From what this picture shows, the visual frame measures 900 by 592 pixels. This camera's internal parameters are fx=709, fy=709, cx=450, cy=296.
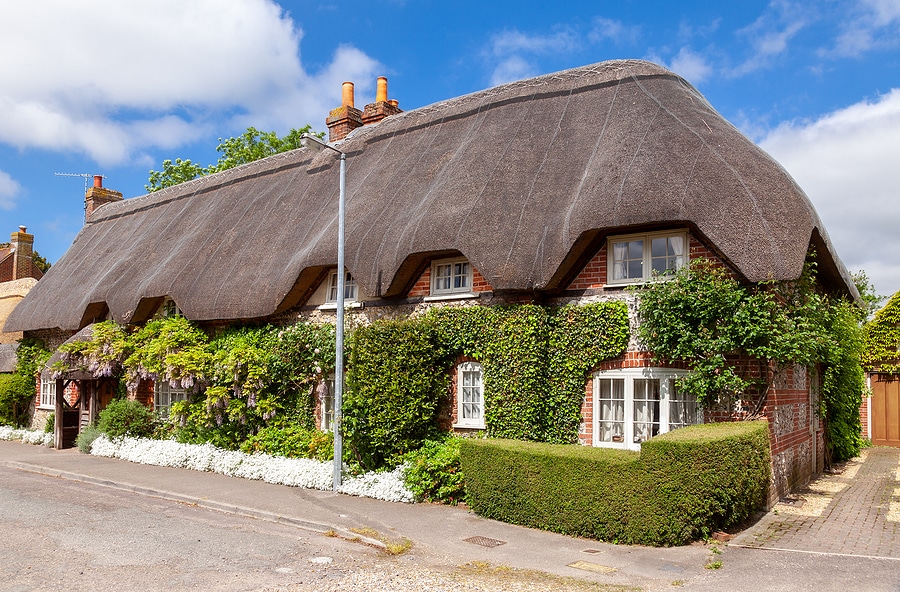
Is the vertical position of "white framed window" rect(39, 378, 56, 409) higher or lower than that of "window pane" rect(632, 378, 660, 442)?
lower

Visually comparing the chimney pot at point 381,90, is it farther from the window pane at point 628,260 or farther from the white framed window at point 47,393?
the white framed window at point 47,393

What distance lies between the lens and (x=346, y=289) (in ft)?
48.2

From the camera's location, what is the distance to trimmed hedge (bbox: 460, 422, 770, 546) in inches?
331

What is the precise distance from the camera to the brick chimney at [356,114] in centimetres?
1938

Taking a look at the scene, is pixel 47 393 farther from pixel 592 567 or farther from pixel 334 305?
pixel 592 567

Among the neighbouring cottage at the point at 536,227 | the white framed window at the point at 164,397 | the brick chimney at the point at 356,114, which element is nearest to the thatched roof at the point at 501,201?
the neighbouring cottage at the point at 536,227

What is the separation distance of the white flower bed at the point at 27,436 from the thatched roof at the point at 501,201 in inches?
153

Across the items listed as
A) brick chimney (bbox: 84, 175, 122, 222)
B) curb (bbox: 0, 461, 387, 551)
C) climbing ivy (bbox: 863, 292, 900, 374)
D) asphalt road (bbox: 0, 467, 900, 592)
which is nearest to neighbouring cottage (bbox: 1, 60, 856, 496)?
asphalt road (bbox: 0, 467, 900, 592)

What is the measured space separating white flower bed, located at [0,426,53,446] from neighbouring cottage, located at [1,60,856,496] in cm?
421

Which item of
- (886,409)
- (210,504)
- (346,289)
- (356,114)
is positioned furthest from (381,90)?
(886,409)

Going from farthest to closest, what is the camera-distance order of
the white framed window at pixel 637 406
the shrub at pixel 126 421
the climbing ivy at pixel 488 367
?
the shrub at pixel 126 421 → the climbing ivy at pixel 488 367 → the white framed window at pixel 637 406

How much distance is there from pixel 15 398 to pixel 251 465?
13243 mm

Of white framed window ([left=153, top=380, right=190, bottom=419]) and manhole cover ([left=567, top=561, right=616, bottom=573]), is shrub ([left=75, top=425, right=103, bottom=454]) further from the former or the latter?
manhole cover ([left=567, top=561, right=616, bottom=573])

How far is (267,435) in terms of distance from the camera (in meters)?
15.0
